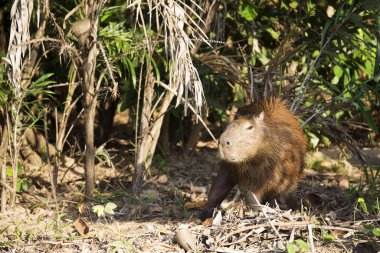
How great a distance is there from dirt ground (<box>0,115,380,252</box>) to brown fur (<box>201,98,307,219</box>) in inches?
7.8

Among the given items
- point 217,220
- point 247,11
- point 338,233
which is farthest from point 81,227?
point 247,11

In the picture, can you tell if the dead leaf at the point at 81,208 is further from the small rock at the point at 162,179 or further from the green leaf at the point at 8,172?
the small rock at the point at 162,179

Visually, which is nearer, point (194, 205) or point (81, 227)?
point (81, 227)

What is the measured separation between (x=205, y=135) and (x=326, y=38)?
220 cm

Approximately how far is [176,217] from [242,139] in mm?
862

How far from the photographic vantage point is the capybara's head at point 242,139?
5.27 meters

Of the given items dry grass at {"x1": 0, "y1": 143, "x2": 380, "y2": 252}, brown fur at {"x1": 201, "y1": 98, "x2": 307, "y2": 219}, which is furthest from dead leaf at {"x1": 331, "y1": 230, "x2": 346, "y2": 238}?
brown fur at {"x1": 201, "y1": 98, "x2": 307, "y2": 219}

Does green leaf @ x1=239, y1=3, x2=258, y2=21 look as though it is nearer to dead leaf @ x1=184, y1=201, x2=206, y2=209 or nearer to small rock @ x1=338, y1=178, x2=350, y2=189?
small rock @ x1=338, y1=178, x2=350, y2=189

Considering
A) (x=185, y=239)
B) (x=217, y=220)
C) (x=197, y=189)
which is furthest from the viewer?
(x=197, y=189)

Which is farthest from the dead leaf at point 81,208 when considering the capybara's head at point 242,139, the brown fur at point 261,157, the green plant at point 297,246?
the green plant at point 297,246

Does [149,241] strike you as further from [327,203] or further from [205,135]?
[205,135]

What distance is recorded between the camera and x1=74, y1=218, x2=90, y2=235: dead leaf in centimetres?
507

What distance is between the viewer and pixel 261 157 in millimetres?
5434

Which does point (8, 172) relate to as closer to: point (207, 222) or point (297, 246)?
point (207, 222)
